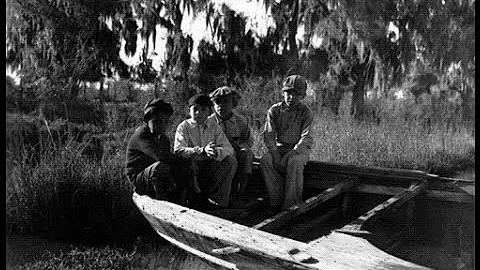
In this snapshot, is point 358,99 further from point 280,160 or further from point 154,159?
point 154,159

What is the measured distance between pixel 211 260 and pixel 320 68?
4310 mm

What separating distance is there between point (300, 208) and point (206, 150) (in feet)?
1.79

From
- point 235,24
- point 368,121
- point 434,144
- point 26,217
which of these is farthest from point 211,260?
point 235,24

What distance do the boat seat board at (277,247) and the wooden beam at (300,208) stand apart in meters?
0.24

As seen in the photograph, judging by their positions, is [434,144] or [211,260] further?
[434,144]

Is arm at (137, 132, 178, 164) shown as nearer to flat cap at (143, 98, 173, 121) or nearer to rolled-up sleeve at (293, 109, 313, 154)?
flat cap at (143, 98, 173, 121)

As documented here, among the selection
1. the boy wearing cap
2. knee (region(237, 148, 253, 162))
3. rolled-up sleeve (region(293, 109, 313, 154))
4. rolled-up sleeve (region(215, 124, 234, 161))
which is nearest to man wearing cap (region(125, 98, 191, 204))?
the boy wearing cap

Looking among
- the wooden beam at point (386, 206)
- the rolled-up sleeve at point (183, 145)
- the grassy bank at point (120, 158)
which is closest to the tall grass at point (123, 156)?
the grassy bank at point (120, 158)

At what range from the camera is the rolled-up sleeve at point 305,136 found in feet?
10.2

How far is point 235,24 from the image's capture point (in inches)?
233

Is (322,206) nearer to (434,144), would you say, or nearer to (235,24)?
(434,144)

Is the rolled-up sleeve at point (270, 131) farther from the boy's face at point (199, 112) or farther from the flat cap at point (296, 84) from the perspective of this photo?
the boy's face at point (199, 112)

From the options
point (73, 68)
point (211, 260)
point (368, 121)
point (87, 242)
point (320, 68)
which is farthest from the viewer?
point (320, 68)

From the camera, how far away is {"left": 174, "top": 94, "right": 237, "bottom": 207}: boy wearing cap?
2.86 metres
